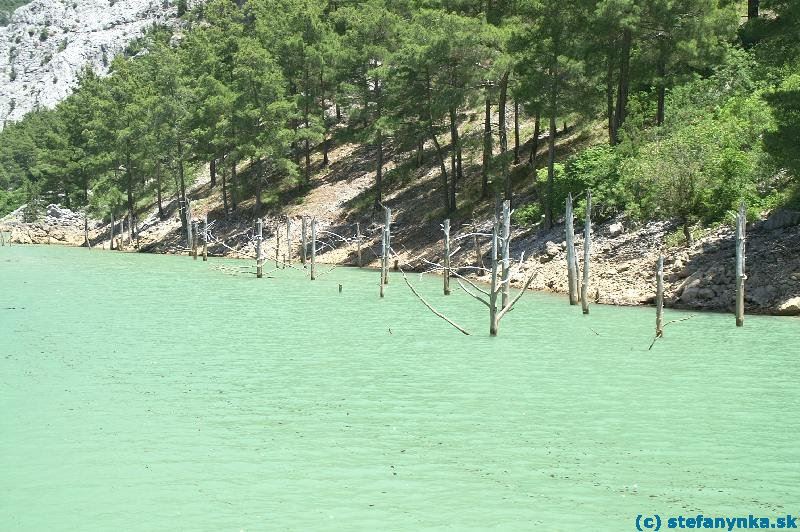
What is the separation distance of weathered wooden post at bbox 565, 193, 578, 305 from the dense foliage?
293 inches

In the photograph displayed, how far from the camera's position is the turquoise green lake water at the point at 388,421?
12.8m

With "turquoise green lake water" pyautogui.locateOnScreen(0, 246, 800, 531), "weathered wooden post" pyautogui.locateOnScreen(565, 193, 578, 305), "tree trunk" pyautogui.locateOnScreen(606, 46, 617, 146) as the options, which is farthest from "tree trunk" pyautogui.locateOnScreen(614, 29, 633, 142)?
"turquoise green lake water" pyautogui.locateOnScreen(0, 246, 800, 531)

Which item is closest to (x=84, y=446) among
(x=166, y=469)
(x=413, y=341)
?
(x=166, y=469)

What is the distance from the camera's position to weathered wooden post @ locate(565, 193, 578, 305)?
108ft

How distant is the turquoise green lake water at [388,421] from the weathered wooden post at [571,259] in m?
1.93

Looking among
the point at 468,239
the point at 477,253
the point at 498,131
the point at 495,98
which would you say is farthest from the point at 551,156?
the point at 498,131

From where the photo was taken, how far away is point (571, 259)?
1340 inches

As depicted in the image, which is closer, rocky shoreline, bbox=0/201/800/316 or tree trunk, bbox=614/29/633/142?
rocky shoreline, bbox=0/201/800/316

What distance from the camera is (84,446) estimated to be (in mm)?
15523

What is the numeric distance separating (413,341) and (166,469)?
14102mm

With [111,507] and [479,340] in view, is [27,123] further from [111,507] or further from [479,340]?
[111,507]

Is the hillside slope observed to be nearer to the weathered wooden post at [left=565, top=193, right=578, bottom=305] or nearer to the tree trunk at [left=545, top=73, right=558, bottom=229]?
the tree trunk at [left=545, top=73, right=558, bottom=229]

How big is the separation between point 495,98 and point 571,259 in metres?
21.8

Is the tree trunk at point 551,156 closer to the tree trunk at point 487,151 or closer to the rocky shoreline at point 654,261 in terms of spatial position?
the rocky shoreline at point 654,261
